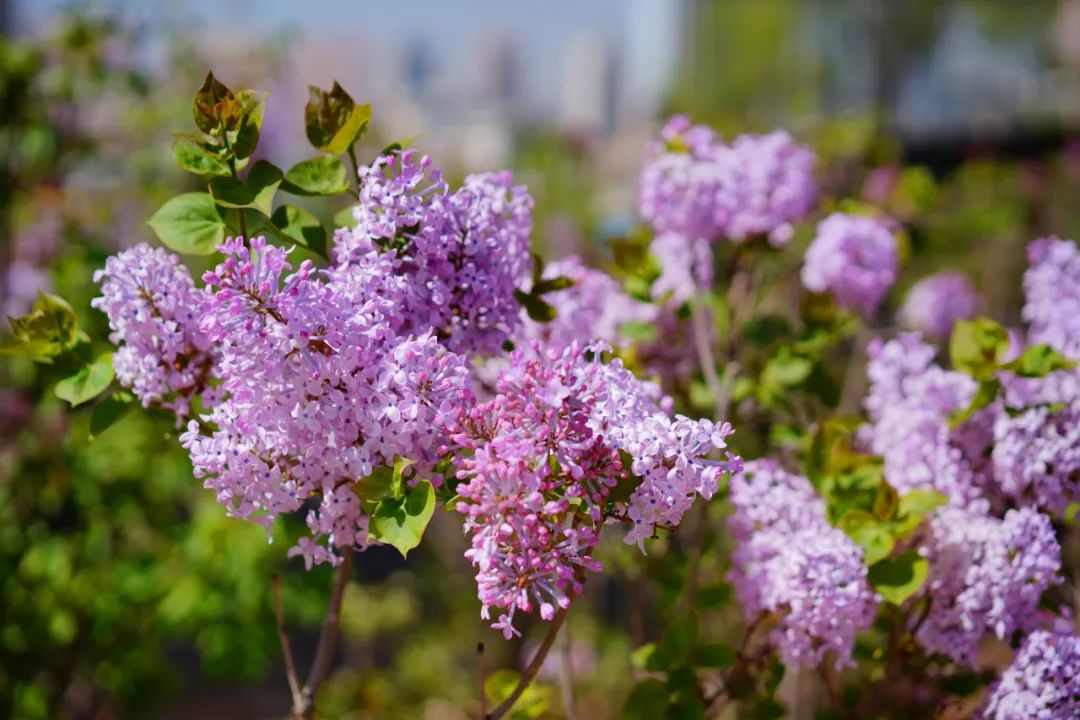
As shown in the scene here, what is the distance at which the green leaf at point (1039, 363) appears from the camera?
149 centimetres

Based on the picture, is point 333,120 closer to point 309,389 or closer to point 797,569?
point 309,389

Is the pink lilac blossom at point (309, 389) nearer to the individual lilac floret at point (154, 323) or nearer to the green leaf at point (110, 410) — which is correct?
the individual lilac floret at point (154, 323)

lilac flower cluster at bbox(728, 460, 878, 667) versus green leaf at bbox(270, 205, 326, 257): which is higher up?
green leaf at bbox(270, 205, 326, 257)

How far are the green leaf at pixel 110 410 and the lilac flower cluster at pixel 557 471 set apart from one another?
1.72 ft

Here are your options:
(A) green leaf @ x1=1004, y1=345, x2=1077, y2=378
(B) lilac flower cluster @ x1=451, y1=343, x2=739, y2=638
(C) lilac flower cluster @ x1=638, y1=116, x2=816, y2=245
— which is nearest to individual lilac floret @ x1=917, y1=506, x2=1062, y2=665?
(A) green leaf @ x1=1004, y1=345, x2=1077, y2=378

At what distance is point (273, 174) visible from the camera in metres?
1.23

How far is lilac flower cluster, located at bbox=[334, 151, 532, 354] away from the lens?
1193 mm

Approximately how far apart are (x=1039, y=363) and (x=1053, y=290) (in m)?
0.24

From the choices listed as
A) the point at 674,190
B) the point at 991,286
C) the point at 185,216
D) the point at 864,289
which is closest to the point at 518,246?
the point at 185,216

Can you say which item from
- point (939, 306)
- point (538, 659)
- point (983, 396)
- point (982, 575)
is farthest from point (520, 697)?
point (939, 306)

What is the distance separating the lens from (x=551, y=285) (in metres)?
1.45

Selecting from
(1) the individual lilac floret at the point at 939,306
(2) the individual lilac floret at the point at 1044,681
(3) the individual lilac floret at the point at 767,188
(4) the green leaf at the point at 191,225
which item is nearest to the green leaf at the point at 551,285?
(4) the green leaf at the point at 191,225

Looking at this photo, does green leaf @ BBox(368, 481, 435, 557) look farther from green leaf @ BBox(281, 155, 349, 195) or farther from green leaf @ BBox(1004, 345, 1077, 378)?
green leaf @ BBox(1004, 345, 1077, 378)

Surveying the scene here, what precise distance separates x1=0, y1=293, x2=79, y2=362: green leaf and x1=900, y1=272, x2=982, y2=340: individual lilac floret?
7.92 feet
